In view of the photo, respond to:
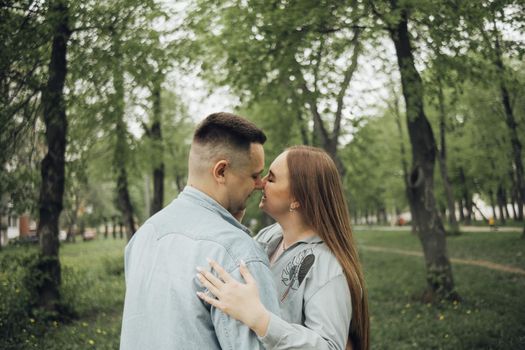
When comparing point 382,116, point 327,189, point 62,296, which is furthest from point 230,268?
point 382,116

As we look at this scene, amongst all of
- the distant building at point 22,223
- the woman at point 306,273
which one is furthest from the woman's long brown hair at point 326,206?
the distant building at point 22,223

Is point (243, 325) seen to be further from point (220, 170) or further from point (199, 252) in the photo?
point (220, 170)

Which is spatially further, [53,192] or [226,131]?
[53,192]

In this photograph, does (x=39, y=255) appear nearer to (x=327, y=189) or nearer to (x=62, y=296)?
(x=62, y=296)

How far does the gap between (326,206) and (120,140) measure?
10575 millimetres

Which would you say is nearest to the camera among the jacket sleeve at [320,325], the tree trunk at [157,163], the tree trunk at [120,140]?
the jacket sleeve at [320,325]

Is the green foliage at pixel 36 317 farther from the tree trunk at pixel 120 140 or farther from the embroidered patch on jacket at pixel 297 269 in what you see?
the embroidered patch on jacket at pixel 297 269

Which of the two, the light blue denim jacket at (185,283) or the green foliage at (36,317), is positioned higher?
the light blue denim jacket at (185,283)

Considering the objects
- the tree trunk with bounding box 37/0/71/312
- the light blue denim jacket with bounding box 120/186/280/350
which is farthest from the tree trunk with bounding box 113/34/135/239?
the light blue denim jacket with bounding box 120/186/280/350

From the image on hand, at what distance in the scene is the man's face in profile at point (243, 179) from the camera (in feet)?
7.72

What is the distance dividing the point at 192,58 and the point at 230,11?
1832mm

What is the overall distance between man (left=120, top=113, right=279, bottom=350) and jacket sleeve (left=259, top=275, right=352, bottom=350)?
9 cm

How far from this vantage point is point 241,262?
1.98 meters

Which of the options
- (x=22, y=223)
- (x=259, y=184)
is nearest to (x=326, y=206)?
(x=259, y=184)
